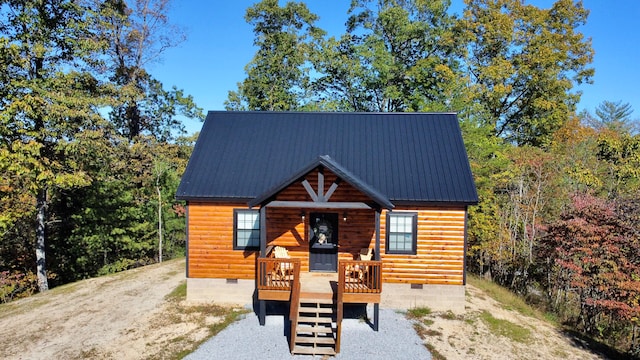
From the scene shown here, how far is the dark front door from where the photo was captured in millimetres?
12062

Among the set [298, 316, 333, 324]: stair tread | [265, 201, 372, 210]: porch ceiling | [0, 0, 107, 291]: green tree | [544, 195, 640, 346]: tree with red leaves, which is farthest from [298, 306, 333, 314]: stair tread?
[0, 0, 107, 291]: green tree

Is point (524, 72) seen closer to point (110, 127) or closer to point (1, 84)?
point (110, 127)

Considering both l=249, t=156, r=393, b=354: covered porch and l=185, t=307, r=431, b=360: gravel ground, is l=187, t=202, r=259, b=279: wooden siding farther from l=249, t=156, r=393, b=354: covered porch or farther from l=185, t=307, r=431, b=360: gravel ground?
l=185, t=307, r=431, b=360: gravel ground

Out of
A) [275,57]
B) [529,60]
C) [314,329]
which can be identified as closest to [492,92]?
[529,60]

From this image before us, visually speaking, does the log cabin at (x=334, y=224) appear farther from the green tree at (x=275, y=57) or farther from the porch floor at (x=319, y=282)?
the green tree at (x=275, y=57)

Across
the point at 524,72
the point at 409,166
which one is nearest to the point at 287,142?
the point at 409,166

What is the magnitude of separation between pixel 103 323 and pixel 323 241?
6.96 metres

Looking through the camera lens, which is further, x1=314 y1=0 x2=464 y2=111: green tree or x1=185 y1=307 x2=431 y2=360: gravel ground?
x1=314 y1=0 x2=464 y2=111: green tree

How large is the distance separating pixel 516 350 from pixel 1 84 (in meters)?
19.6

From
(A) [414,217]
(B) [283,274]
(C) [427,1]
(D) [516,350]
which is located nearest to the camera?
(D) [516,350]

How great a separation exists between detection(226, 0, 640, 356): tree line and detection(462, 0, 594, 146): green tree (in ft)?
0.24

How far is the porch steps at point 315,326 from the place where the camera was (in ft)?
29.6

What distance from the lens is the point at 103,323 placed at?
10.9 meters

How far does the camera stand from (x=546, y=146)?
2398 centimetres
